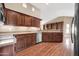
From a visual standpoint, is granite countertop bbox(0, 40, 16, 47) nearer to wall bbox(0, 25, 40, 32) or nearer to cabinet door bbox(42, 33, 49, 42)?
wall bbox(0, 25, 40, 32)

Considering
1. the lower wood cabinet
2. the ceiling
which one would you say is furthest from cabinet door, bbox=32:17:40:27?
the lower wood cabinet

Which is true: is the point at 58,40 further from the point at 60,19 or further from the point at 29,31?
the point at 29,31

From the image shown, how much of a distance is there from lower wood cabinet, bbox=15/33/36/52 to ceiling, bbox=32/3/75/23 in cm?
50

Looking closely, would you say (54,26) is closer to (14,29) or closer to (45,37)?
(45,37)

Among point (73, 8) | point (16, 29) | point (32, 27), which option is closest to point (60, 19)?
point (73, 8)

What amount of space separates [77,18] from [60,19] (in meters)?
0.49

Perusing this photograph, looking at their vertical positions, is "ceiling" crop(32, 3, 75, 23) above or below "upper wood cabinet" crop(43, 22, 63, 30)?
above

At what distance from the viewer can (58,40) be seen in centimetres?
287

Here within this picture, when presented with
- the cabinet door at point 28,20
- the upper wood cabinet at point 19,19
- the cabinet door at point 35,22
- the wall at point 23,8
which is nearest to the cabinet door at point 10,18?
the upper wood cabinet at point 19,19

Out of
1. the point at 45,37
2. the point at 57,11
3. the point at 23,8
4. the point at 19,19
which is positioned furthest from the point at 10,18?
the point at 57,11

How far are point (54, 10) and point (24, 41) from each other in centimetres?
93

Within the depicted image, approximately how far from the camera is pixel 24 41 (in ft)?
9.07

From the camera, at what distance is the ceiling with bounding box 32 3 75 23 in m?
2.54

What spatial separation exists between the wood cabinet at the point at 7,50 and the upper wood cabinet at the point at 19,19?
1.79ft
